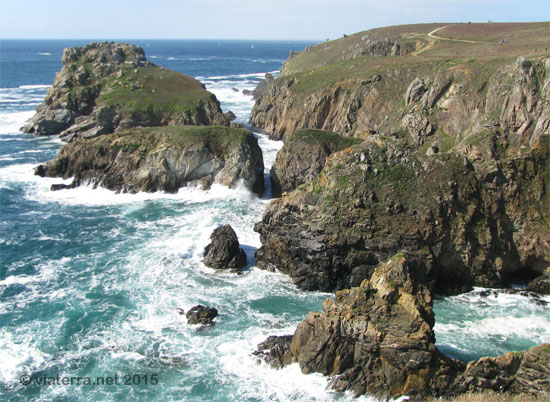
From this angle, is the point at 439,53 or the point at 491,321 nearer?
the point at 491,321

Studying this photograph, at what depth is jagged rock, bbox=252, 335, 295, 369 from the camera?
84.6 feet

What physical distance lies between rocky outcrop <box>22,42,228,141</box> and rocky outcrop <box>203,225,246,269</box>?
1624 inches

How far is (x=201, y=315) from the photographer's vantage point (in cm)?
3058

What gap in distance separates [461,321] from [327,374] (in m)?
11.2

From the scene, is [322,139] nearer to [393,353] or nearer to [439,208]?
[439,208]

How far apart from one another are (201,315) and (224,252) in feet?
27.3

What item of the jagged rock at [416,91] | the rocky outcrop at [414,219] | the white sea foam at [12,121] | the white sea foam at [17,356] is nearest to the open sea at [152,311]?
the white sea foam at [17,356]

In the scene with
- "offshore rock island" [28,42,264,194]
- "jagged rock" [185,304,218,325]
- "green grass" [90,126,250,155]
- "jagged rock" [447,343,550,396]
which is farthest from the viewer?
"green grass" [90,126,250,155]

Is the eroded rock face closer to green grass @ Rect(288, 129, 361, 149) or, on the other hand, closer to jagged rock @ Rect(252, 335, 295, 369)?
jagged rock @ Rect(252, 335, 295, 369)

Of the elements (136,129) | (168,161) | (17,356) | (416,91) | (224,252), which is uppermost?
(416,91)

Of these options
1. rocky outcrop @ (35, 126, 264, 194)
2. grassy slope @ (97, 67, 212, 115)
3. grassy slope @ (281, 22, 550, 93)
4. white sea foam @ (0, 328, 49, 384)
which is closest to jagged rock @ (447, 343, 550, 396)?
white sea foam @ (0, 328, 49, 384)

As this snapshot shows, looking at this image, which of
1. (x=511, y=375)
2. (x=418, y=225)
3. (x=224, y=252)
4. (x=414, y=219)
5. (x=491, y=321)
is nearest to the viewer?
(x=511, y=375)

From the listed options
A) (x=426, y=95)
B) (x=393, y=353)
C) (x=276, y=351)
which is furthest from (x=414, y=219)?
(x=426, y=95)

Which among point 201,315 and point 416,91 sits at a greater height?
point 416,91
